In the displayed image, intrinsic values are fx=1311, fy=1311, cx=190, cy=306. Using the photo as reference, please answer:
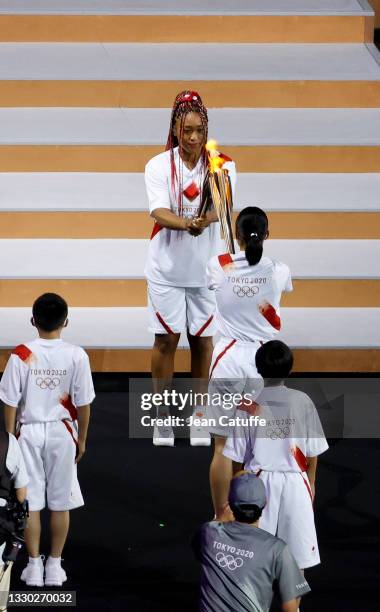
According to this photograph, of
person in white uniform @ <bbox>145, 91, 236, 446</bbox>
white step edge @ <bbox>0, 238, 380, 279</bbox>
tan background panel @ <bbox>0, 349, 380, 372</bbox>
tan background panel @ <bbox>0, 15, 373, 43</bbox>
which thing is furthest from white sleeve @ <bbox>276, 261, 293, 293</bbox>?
tan background panel @ <bbox>0, 15, 373, 43</bbox>

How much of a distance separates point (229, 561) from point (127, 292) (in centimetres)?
395

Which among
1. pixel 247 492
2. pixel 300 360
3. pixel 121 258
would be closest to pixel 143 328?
A: pixel 121 258

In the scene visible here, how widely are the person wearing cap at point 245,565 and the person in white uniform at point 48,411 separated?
115cm

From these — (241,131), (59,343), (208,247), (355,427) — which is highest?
(241,131)

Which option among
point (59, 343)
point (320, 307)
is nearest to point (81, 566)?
point (59, 343)

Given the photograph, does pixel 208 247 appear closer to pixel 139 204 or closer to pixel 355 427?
pixel 355 427

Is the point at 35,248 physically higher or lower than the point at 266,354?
higher

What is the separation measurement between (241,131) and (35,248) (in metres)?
1.56

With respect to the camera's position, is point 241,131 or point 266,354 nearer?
point 266,354

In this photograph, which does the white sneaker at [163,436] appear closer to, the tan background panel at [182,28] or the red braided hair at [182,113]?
the red braided hair at [182,113]

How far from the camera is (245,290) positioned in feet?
18.3

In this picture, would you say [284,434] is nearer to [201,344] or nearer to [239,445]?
[239,445]

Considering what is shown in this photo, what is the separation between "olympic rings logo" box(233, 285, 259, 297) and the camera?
5.57 metres

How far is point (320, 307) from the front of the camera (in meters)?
7.88
